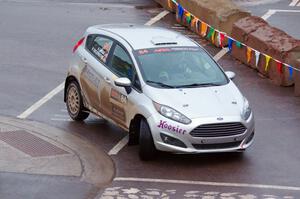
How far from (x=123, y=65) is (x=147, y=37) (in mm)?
771

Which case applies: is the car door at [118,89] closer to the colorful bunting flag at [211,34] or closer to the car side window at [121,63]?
the car side window at [121,63]

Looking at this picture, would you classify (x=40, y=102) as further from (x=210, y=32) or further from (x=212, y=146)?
(x=210, y=32)

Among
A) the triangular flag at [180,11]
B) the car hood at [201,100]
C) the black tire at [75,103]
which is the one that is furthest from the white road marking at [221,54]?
the car hood at [201,100]

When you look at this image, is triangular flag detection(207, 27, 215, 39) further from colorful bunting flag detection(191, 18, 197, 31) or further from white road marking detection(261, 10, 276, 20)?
white road marking detection(261, 10, 276, 20)

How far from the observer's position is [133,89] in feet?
45.1

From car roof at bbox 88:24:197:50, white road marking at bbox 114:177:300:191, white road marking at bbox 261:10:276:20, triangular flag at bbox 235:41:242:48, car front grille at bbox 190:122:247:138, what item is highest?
car roof at bbox 88:24:197:50

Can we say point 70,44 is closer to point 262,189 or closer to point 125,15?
point 125,15

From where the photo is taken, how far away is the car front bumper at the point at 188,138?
12773 mm

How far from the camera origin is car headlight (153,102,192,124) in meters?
12.8

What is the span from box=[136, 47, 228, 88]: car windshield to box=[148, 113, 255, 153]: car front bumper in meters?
0.98

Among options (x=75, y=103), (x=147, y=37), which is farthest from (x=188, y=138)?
(x=75, y=103)

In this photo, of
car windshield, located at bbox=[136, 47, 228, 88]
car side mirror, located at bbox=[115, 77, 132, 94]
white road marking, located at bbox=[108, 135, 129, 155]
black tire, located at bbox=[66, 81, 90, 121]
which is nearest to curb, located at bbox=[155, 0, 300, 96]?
car windshield, located at bbox=[136, 47, 228, 88]

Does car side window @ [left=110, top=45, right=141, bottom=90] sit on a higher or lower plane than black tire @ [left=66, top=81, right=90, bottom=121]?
higher

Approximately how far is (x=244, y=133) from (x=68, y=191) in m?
2.99
